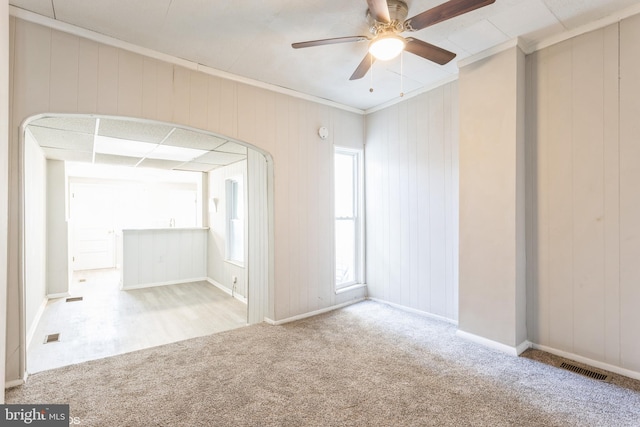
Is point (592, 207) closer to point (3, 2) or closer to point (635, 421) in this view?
point (635, 421)

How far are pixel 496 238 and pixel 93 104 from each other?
11.5 feet

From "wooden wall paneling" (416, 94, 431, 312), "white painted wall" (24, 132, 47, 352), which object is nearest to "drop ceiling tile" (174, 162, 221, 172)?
"white painted wall" (24, 132, 47, 352)

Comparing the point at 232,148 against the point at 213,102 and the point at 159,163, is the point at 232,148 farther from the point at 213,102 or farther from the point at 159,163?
the point at 159,163

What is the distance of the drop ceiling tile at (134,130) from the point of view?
10.8 ft

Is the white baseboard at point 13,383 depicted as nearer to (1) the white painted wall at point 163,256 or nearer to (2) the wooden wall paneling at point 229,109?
(2) the wooden wall paneling at point 229,109

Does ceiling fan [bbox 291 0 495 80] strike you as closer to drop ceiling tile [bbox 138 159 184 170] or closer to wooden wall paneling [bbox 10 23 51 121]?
wooden wall paneling [bbox 10 23 51 121]

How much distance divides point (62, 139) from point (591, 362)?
6.09 metres

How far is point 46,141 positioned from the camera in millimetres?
4086

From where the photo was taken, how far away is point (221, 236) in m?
6.07

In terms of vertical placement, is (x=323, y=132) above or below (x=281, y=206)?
above

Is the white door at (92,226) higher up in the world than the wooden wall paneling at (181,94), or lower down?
lower down

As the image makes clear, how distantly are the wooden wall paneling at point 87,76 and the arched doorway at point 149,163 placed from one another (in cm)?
11

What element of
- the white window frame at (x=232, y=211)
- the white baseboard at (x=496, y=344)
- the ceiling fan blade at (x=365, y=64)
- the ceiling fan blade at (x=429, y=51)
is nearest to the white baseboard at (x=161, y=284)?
the white window frame at (x=232, y=211)

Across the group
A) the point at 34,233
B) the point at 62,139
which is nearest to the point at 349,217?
the point at 62,139
